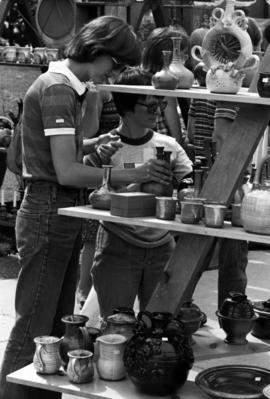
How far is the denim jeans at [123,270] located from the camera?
3.98 m

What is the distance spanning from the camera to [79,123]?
374cm

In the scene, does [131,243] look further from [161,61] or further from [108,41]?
[161,61]

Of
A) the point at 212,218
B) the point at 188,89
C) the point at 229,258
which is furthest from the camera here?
the point at 229,258

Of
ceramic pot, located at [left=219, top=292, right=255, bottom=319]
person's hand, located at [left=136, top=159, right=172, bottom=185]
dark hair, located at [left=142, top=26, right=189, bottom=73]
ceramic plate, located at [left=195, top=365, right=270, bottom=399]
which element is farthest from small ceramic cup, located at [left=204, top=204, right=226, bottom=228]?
dark hair, located at [left=142, top=26, right=189, bottom=73]

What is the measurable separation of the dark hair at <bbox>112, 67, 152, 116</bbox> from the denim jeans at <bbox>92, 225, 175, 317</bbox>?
570 mm

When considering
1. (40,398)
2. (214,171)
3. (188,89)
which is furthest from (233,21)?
(40,398)

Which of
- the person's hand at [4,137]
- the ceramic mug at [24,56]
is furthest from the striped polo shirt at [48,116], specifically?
the ceramic mug at [24,56]

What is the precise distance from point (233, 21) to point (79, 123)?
2.54ft

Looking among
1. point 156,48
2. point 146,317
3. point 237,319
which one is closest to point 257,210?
point 146,317

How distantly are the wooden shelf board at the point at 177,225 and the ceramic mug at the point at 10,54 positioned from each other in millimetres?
4200

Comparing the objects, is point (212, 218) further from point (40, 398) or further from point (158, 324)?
point (40, 398)

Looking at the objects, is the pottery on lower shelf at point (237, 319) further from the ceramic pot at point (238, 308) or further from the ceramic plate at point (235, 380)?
the ceramic plate at point (235, 380)

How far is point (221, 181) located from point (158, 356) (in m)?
0.69

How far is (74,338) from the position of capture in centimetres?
339
